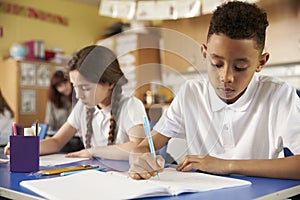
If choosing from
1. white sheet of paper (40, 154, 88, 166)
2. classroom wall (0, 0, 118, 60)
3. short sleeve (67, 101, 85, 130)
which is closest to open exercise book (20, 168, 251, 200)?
white sheet of paper (40, 154, 88, 166)

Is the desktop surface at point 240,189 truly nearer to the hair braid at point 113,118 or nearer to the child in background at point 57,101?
the hair braid at point 113,118

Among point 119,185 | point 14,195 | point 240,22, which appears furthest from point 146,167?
point 240,22

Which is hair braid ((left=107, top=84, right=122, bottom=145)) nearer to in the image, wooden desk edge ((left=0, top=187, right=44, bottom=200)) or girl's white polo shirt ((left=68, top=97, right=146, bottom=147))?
girl's white polo shirt ((left=68, top=97, right=146, bottom=147))

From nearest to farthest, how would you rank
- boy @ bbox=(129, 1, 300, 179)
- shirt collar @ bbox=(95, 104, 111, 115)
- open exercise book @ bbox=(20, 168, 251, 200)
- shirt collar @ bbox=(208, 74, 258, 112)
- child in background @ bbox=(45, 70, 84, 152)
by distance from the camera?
1. open exercise book @ bbox=(20, 168, 251, 200)
2. boy @ bbox=(129, 1, 300, 179)
3. shirt collar @ bbox=(208, 74, 258, 112)
4. shirt collar @ bbox=(95, 104, 111, 115)
5. child in background @ bbox=(45, 70, 84, 152)

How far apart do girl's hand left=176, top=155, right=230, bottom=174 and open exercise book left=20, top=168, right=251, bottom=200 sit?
29mm

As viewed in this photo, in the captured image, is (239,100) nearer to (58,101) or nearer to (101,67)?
(101,67)

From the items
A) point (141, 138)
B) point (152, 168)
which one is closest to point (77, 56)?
point (141, 138)

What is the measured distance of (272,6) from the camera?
11.0 ft

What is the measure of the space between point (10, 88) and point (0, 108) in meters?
1.70

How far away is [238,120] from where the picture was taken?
1.23m

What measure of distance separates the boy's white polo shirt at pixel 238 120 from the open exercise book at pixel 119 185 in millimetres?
320

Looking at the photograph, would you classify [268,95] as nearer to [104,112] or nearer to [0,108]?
[104,112]

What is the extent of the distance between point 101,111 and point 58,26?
360cm

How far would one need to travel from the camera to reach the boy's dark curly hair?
113 cm
